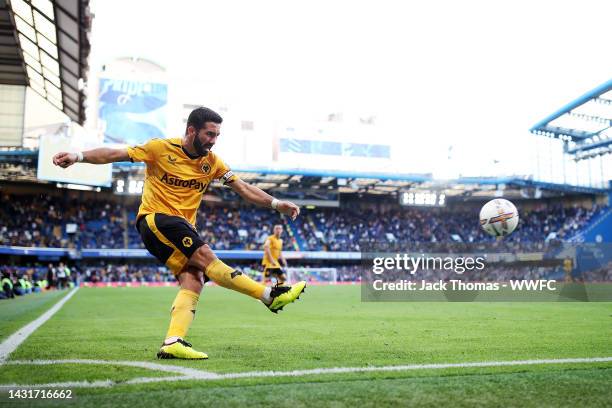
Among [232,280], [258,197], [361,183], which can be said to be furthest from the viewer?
[361,183]

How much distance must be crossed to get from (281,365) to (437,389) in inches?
52.6

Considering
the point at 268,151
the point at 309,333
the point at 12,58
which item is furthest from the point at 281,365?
the point at 268,151

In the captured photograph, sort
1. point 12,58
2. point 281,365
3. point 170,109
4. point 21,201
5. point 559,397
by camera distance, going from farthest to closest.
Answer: point 170,109 → point 21,201 → point 12,58 → point 281,365 → point 559,397

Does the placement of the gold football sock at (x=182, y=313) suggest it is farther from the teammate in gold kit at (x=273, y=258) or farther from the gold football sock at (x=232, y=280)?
the teammate in gold kit at (x=273, y=258)

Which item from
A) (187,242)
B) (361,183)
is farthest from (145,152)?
(361,183)

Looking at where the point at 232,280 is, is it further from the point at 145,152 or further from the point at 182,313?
the point at 145,152

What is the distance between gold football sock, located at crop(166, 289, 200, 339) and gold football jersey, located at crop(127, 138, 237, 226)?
27.2 inches

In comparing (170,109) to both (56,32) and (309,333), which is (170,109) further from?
(309,333)

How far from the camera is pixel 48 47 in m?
19.5

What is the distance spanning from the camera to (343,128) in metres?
60.8

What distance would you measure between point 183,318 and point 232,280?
56 centimetres

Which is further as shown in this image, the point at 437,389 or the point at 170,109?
the point at 170,109

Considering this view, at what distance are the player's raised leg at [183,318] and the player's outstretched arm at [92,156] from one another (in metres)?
1.19

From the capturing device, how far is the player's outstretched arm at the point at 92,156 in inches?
173
